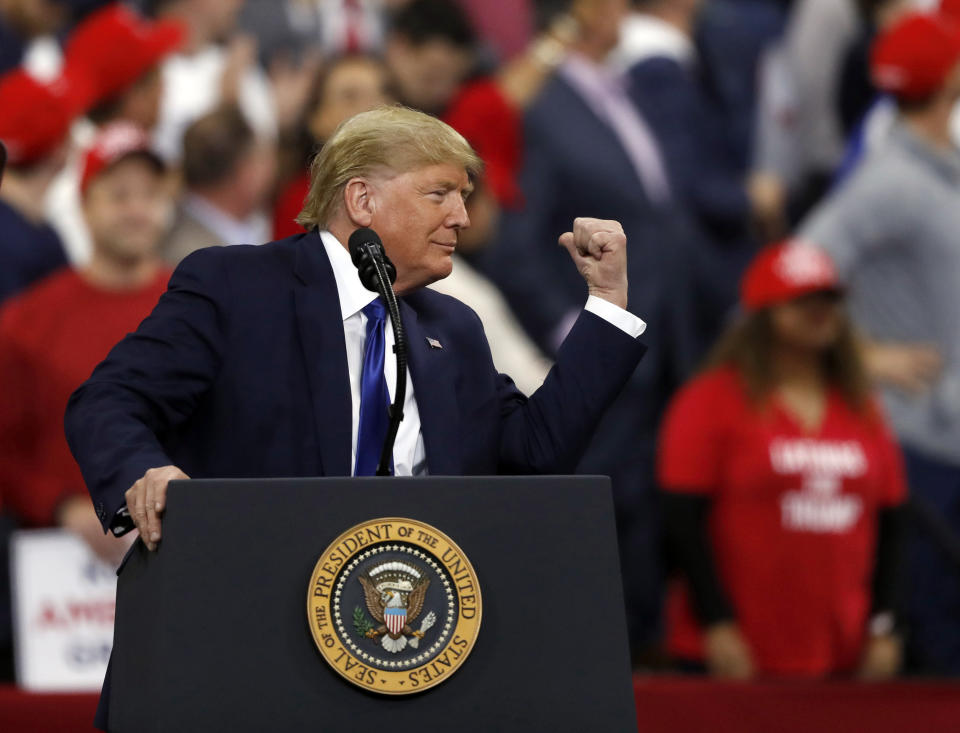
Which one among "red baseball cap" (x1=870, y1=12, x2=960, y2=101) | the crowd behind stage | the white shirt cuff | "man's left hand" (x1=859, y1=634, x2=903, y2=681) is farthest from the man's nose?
"red baseball cap" (x1=870, y1=12, x2=960, y2=101)

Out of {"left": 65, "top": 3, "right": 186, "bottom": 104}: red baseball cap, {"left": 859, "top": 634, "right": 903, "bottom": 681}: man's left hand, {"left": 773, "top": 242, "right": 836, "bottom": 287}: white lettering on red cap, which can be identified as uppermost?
{"left": 65, "top": 3, "right": 186, "bottom": 104}: red baseball cap

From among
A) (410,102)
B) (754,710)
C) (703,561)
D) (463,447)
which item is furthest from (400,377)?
(410,102)

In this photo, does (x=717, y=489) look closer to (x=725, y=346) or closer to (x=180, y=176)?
(x=725, y=346)

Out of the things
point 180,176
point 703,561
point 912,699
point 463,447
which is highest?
point 180,176

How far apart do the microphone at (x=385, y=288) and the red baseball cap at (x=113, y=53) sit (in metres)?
3.33

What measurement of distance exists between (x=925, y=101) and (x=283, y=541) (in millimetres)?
4028

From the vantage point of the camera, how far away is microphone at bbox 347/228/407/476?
7.65 ft

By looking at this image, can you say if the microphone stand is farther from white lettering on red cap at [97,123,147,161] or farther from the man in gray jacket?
the man in gray jacket

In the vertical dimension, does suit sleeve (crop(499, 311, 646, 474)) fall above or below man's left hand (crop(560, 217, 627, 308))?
below

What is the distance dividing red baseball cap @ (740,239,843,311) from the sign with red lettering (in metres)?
1.98

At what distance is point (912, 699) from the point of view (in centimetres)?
404

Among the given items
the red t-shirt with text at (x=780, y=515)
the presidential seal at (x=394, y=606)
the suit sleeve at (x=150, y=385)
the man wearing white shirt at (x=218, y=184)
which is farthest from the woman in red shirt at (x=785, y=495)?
the presidential seal at (x=394, y=606)

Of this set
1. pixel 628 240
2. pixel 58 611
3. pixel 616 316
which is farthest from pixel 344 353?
pixel 628 240

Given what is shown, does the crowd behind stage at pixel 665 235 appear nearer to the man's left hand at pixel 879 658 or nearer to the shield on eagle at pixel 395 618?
the man's left hand at pixel 879 658
